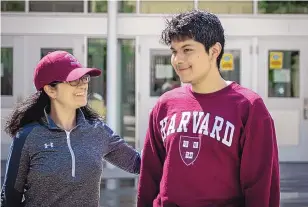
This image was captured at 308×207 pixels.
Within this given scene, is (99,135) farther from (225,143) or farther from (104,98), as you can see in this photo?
(104,98)

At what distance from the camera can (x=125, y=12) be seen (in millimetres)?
10750

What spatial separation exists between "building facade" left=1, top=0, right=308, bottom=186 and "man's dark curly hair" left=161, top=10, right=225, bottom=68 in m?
8.21

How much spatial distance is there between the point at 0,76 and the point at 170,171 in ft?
30.0

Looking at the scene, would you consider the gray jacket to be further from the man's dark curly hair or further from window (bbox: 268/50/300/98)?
window (bbox: 268/50/300/98)

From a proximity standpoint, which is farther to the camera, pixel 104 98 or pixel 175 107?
pixel 104 98

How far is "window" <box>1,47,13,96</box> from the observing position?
11016mm

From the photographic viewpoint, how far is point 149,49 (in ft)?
35.6

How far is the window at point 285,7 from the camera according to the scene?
10.8 meters

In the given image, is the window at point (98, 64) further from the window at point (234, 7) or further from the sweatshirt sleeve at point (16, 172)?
the sweatshirt sleeve at point (16, 172)

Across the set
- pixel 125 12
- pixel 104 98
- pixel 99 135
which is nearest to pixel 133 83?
pixel 104 98

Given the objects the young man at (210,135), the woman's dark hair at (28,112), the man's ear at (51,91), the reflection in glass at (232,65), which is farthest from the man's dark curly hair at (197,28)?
the reflection in glass at (232,65)

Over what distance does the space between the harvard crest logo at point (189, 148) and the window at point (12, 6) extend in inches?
355

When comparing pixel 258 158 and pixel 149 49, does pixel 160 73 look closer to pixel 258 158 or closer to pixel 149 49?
pixel 149 49

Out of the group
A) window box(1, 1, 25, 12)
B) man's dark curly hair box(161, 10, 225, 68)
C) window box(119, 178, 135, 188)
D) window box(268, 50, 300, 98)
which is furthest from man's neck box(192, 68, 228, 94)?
window box(1, 1, 25, 12)
